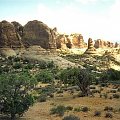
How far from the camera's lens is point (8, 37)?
299ft

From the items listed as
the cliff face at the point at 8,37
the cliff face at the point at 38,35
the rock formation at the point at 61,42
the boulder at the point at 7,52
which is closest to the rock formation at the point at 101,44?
the rock formation at the point at 61,42

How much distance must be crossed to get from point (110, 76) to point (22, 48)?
41.4 meters

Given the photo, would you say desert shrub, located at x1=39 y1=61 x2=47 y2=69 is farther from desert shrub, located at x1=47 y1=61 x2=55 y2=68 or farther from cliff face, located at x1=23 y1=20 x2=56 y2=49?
cliff face, located at x1=23 y1=20 x2=56 y2=49

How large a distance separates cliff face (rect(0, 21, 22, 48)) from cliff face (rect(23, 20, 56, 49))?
5100mm

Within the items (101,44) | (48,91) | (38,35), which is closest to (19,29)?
(38,35)

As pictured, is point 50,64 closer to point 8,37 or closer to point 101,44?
point 8,37

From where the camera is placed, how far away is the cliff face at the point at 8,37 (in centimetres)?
9031

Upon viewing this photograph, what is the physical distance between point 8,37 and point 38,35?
31.9ft

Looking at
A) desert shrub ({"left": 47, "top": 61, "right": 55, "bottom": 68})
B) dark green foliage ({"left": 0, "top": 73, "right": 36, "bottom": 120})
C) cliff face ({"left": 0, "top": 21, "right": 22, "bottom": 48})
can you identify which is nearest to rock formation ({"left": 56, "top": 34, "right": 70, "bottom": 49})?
cliff face ({"left": 0, "top": 21, "right": 22, "bottom": 48})

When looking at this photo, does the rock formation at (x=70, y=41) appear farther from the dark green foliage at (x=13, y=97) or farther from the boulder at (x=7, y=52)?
the dark green foliage at (x=13, y=97)

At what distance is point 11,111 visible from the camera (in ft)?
73.6

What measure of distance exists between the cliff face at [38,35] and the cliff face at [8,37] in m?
5.10

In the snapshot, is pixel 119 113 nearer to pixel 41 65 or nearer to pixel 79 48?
pixel 41 65

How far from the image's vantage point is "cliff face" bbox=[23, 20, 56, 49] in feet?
317
